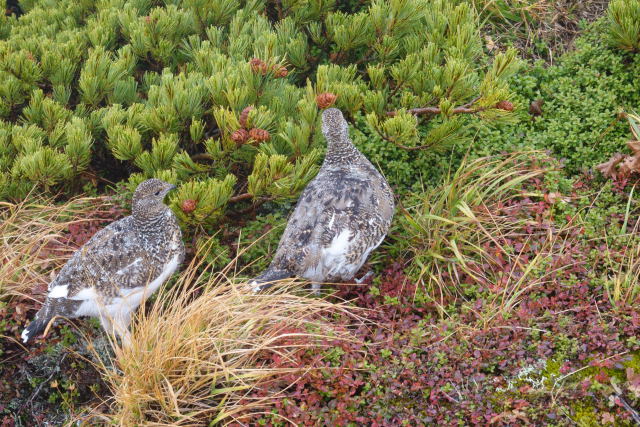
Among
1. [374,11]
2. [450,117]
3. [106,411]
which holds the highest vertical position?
[374,11]

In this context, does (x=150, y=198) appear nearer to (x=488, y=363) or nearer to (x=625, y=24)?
(x=488, y=363)

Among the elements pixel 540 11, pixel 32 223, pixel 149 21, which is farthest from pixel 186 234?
pixel 540 11

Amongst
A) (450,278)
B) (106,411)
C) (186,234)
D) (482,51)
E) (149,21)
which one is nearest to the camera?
(106,411)

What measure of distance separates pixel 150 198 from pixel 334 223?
1.07 meters

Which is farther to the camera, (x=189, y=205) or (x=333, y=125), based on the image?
(x=333, y=125)

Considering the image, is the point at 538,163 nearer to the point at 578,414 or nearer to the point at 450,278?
the point at 450,278

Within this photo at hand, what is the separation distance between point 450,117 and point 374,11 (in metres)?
0.95

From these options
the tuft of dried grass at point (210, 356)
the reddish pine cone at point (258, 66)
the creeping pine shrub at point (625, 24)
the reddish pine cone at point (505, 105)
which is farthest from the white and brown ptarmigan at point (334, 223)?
the creeping pine shrub at point (625, 24)

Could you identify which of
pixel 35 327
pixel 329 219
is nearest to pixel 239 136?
pixel 329 219

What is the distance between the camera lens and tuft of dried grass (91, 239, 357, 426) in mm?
3832

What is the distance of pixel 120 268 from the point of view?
4.44 metres

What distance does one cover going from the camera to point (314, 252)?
4.49 meters

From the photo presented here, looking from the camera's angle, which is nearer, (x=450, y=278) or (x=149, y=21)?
(x=450, y=278)

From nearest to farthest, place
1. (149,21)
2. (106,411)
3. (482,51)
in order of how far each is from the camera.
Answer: (106,411)
(149,21)
(482,51)
